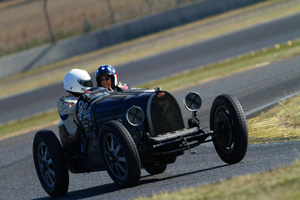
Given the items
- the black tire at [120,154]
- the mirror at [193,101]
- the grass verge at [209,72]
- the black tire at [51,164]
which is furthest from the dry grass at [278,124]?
the grass verge at [209,72]

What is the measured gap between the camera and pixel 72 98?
8.16 metres

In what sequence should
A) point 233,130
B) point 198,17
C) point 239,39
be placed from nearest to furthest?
point 233,130 < point 239,39 < point 198,17

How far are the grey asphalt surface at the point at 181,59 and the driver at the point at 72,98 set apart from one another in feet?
35.8

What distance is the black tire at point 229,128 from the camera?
268 inches

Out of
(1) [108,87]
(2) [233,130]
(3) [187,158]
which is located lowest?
(3) [187,158]

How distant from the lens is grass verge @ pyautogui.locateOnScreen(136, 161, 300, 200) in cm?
464

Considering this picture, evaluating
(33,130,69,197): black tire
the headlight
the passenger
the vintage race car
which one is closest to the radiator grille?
the vintage race car

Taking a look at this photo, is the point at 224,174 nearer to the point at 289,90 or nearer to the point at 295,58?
the point at 289,90

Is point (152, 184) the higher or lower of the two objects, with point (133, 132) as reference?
lower

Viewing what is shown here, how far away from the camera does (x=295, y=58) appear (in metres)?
16.7

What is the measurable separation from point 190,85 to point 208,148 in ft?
25.9

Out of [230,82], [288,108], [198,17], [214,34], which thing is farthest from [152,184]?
[198,17]

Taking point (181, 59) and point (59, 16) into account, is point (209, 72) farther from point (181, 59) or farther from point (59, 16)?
point (59, 16)

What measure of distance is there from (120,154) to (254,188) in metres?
2.18
